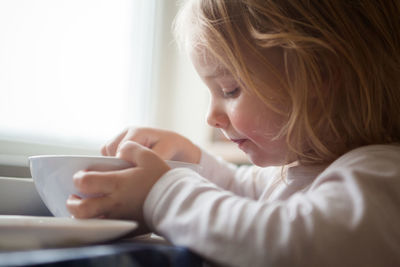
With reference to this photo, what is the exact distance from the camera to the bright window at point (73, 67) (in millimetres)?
963

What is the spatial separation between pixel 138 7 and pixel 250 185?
78 centimetres

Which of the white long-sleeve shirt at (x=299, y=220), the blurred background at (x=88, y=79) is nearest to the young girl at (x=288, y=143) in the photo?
the white long-sleeve shirt at (x=299, y=220)

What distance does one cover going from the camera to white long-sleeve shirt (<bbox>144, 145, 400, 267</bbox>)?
1.32 feet

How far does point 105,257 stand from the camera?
0.31m

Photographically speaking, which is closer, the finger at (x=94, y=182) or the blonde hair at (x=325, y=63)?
the finger at (x=94, y=182)

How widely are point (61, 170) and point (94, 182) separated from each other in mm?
47

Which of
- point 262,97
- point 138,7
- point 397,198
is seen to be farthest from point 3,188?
point 138,7

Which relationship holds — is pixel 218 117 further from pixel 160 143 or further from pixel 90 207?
pixel 90 207

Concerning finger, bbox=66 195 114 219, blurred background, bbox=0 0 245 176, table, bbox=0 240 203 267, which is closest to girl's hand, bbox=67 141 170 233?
finger, bbox=66 195 114 219

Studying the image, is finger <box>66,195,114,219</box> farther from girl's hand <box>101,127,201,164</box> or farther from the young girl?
girl's hand <box>101,127,201,164</box>

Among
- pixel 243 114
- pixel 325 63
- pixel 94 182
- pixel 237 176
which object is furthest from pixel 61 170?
pixel 237 176

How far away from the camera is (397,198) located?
450 millimetres

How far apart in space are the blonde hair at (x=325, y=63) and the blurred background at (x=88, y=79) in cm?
40

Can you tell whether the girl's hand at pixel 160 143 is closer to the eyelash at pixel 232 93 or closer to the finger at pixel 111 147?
the finger at pixel 111 147
